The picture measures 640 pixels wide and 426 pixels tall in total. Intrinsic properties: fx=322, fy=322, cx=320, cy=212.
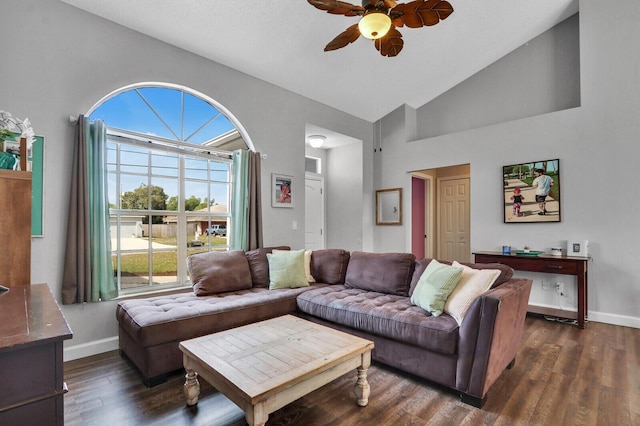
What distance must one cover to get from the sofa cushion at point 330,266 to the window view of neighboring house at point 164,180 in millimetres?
1199

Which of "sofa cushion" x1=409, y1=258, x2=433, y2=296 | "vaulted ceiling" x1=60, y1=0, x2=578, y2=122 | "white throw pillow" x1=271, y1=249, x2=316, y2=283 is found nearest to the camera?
"sofa cushion" x1=409, y1=258, x2=433, y2=296

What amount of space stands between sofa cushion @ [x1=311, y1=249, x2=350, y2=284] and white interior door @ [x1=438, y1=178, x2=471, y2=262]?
3.36m

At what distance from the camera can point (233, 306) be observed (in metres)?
2.79

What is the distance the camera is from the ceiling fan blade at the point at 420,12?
2.18 m

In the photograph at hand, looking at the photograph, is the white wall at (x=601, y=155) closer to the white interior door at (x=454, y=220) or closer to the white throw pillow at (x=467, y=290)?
the white interior door at (x=454, y=220)

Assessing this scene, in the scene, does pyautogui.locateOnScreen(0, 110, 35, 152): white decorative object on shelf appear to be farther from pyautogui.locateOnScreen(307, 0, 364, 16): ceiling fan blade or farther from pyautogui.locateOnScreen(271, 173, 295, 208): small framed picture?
pyautogui.locateOnScreen(271, 173, 295, 208): small framed picture

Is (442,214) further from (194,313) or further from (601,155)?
(194,313)

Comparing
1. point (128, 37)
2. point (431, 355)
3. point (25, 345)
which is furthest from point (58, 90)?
point (431, 355)

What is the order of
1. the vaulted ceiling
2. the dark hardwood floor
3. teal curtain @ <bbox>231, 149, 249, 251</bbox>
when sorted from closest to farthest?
the dark hardwood floor, the vaulted ceiling, teal curtain @ <bbox>231, 149, 249, 251</bbox>

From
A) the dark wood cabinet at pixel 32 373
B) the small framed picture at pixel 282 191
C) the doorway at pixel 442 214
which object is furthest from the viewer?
the doorway at pixel 442 214

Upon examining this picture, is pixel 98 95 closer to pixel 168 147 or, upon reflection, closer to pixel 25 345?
pixel 168 147

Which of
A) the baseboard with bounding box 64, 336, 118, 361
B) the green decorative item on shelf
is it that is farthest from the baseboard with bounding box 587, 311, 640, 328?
the green decorative item on shelf

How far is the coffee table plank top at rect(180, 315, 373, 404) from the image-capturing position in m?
1.57

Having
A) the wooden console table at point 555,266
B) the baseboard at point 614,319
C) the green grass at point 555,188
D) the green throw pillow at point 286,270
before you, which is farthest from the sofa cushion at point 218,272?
the baseboard at point 614,319
